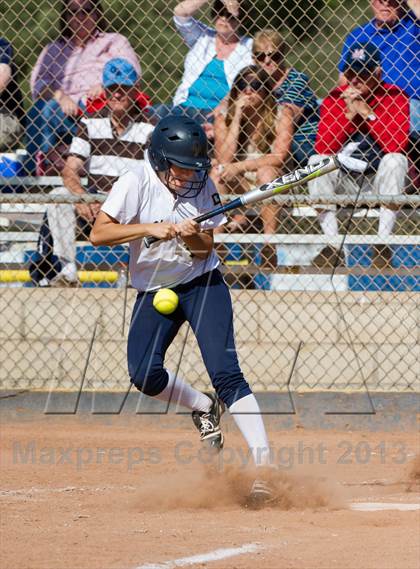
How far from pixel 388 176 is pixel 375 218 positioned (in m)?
0.38

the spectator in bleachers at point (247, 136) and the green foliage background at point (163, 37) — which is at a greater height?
the green foliage background at point (163, 37)

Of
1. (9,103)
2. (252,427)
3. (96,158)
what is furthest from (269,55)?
(252,427)

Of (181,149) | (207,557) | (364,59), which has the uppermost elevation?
(364,59)

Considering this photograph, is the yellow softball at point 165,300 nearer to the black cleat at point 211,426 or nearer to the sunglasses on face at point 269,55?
the black cleat at point 211,426

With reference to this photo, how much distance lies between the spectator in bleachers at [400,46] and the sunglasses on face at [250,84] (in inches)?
24.9

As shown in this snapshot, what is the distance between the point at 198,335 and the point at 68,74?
3.83 metres

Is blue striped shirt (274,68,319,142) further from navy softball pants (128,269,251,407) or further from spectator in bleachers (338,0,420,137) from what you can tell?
navy softball pants (128,269,251,407)

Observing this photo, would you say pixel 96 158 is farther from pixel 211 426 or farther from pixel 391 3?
pixel 211 426

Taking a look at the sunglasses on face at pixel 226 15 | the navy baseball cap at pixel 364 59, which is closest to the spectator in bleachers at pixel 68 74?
the sunglasses on face at pixel 226 15

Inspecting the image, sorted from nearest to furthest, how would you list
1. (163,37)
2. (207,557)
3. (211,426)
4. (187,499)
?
(207,557), (187,499), (211,426), (163,37)

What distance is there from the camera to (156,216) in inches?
192

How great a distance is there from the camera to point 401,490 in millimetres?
5098

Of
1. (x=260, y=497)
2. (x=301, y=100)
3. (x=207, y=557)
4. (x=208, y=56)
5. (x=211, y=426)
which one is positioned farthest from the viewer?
(x=208, y=56)

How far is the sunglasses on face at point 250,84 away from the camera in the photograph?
7.21 m
